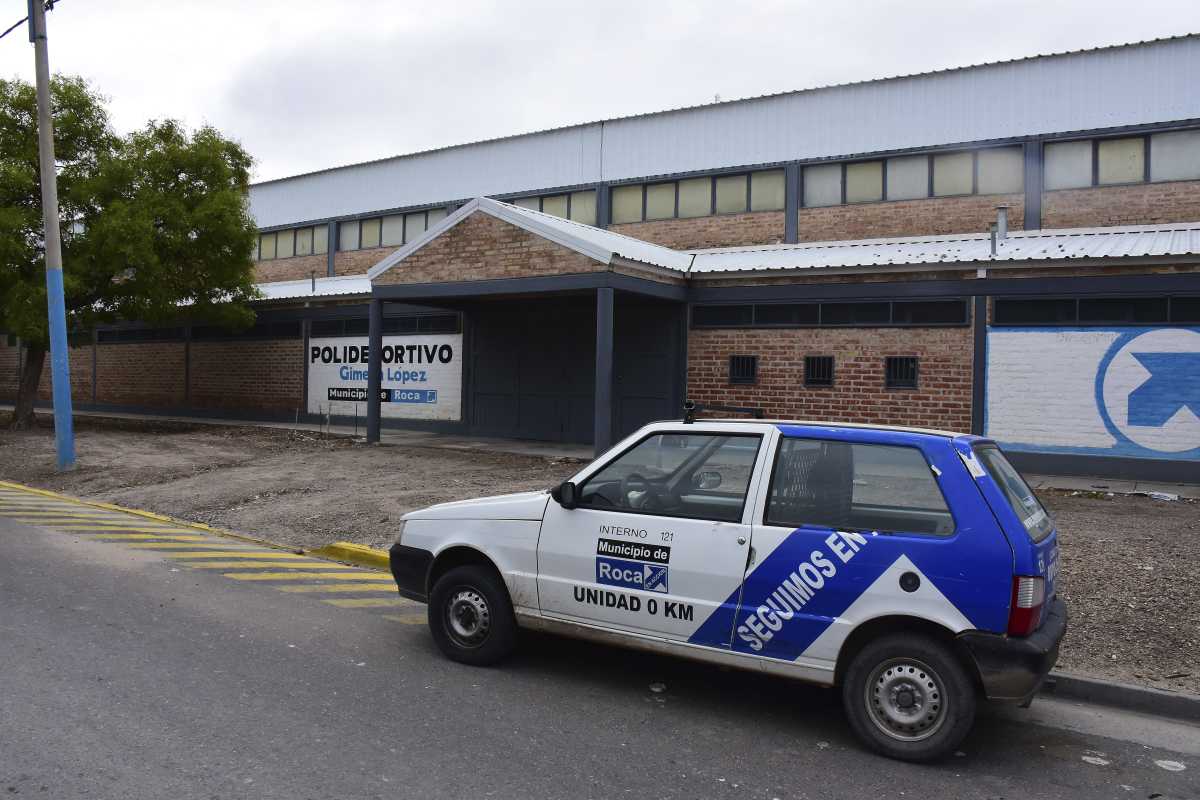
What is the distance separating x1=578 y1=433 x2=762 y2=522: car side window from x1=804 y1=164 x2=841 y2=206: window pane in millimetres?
17464

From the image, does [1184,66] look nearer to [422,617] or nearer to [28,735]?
[422,617]

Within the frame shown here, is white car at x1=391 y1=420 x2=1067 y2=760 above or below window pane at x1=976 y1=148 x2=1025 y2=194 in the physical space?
below

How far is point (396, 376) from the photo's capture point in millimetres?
23172

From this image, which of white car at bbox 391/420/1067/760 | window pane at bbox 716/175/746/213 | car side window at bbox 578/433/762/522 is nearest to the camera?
white car at bbox 391/420/1067/760

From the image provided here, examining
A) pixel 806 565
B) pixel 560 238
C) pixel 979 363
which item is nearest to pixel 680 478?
pixel 806 565

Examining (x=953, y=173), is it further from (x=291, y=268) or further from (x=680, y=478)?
(x=291, y=268)

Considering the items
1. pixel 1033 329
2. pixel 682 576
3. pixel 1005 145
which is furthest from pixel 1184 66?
pixel 682 576

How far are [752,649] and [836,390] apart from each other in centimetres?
1242

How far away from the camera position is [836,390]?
16531 millimetres

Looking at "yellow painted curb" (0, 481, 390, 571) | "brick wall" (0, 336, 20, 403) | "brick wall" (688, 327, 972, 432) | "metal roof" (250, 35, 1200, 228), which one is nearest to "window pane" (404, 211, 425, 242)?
"metal roof" (250, 35, 1200, 228)

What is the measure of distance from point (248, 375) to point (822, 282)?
17371 millimetres

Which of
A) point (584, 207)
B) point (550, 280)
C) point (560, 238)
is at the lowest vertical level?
point (550, 280)

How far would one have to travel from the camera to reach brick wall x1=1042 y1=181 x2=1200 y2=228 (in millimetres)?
17750

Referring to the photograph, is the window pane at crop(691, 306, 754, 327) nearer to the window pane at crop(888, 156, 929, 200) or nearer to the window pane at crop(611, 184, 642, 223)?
the window pane at crop(888, 156, 929, 200)
